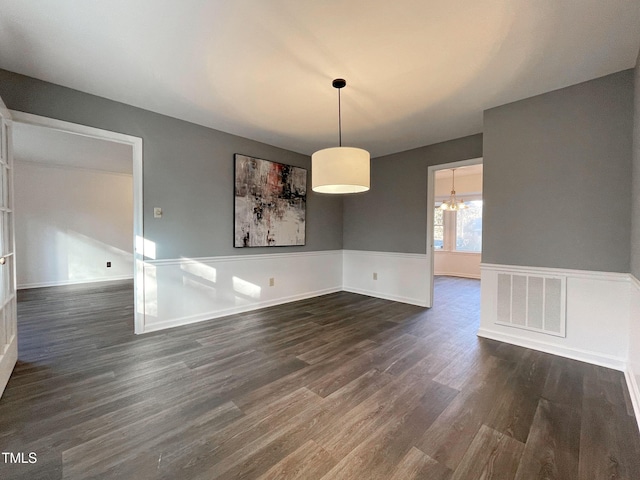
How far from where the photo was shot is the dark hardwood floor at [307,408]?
1.32 m

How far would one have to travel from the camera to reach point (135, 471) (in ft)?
4.16

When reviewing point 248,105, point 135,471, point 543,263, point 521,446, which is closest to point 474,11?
point 248,105

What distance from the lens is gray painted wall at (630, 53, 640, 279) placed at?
1.94 m

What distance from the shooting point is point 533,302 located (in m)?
2.71

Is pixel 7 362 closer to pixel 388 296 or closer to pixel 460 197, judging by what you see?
pixel 388 296

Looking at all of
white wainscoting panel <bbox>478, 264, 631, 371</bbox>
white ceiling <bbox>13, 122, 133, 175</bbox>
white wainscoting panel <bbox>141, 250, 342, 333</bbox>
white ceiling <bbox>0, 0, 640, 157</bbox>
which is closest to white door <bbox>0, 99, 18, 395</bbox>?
white ceiling <bbox>0, 0, 640, 157</bbox>

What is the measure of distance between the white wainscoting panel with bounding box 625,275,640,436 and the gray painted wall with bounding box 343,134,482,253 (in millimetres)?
2262

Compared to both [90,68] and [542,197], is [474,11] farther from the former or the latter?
[90,68]

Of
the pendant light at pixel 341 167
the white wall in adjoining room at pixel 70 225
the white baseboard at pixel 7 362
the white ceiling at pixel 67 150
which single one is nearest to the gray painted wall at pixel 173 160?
the white ceiling at pixel 67 150

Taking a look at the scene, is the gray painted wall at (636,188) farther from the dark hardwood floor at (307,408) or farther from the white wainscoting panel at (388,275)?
the white wainscoting panel at (388,275)

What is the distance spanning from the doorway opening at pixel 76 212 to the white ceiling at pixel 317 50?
2388 millimetres

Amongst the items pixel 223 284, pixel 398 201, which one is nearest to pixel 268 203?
pixel 223 284

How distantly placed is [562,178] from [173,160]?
13.7 ft

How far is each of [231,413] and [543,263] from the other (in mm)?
3083
